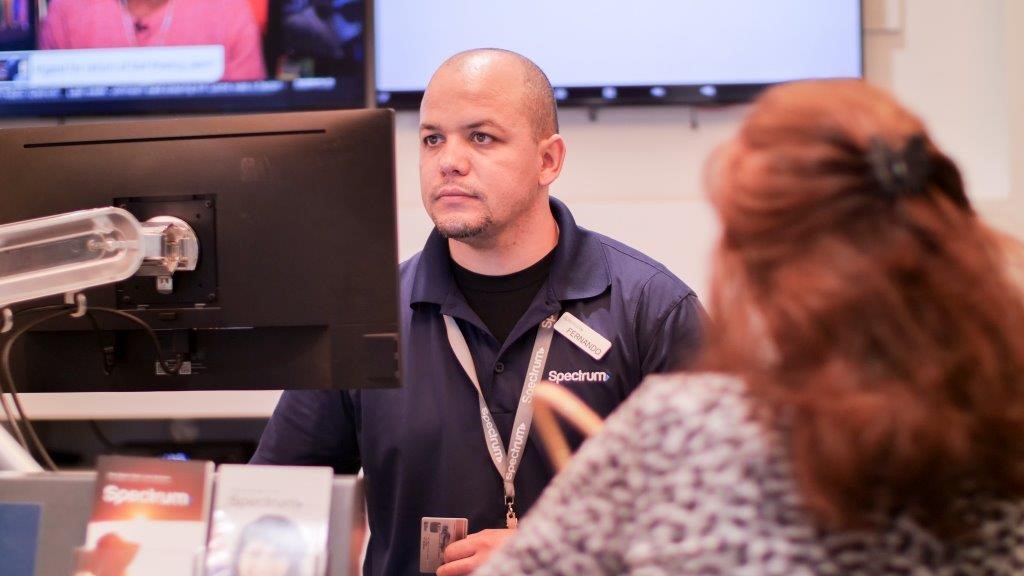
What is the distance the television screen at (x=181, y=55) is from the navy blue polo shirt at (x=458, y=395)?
147cm

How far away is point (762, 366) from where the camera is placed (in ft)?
2.98

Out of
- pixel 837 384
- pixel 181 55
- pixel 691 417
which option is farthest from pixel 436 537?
pixel 181 55

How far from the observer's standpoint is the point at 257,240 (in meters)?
1.45

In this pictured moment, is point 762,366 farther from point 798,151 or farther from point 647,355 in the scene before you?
point 647,355

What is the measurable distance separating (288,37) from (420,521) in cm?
201

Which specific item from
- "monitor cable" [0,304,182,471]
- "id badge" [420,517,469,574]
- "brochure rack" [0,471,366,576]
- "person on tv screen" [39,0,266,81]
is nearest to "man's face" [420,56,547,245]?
"id badge" [420,517,469,574]

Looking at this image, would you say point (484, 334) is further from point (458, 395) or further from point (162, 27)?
point (162, 27)

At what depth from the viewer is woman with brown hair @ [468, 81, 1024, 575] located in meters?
0.86

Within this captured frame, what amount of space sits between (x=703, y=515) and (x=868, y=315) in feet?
0.73

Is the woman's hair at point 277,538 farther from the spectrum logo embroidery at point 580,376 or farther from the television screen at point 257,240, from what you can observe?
the spectrum logo embroidery at point 580,376

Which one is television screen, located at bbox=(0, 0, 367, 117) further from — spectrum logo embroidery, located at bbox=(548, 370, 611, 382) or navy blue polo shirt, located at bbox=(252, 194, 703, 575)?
spectrum logo embroidery, located at bbox=(548, 370, 611, 382)

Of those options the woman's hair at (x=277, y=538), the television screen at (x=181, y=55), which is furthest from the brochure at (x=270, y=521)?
the television screen at (x=181, y=55)

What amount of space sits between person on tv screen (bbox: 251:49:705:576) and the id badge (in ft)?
0.26

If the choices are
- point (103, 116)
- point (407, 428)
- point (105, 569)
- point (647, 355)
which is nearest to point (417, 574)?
point (407, 428)
